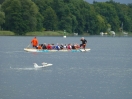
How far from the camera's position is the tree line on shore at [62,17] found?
120 metres

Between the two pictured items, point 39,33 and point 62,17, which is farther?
point 62,17

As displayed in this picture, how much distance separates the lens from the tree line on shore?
395ft

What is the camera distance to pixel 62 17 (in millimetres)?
142125

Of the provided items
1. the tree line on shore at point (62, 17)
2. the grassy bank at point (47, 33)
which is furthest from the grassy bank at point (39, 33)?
the tree line on shore at point (62, 17)

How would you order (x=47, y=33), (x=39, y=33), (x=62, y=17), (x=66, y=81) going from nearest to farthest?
1. (x=66, y=81)
2. (x=39, y=33)
3. (x=47, y=33)
4. (x=62, y=17)

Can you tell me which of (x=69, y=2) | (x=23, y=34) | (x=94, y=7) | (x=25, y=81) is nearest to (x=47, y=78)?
(x=25, y=81)

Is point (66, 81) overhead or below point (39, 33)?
overhead

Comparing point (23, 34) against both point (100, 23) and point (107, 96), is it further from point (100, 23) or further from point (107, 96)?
point (107, 96)

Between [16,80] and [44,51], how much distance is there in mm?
23875

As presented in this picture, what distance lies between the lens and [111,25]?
18275 centimetres

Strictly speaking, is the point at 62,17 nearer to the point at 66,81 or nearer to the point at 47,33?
the point at 47,33

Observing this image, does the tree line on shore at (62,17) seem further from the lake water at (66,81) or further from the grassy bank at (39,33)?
the lake water at (66,81)

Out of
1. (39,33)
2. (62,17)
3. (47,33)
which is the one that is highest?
(62,17)

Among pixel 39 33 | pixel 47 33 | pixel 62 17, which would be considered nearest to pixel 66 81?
pixel 39 33
